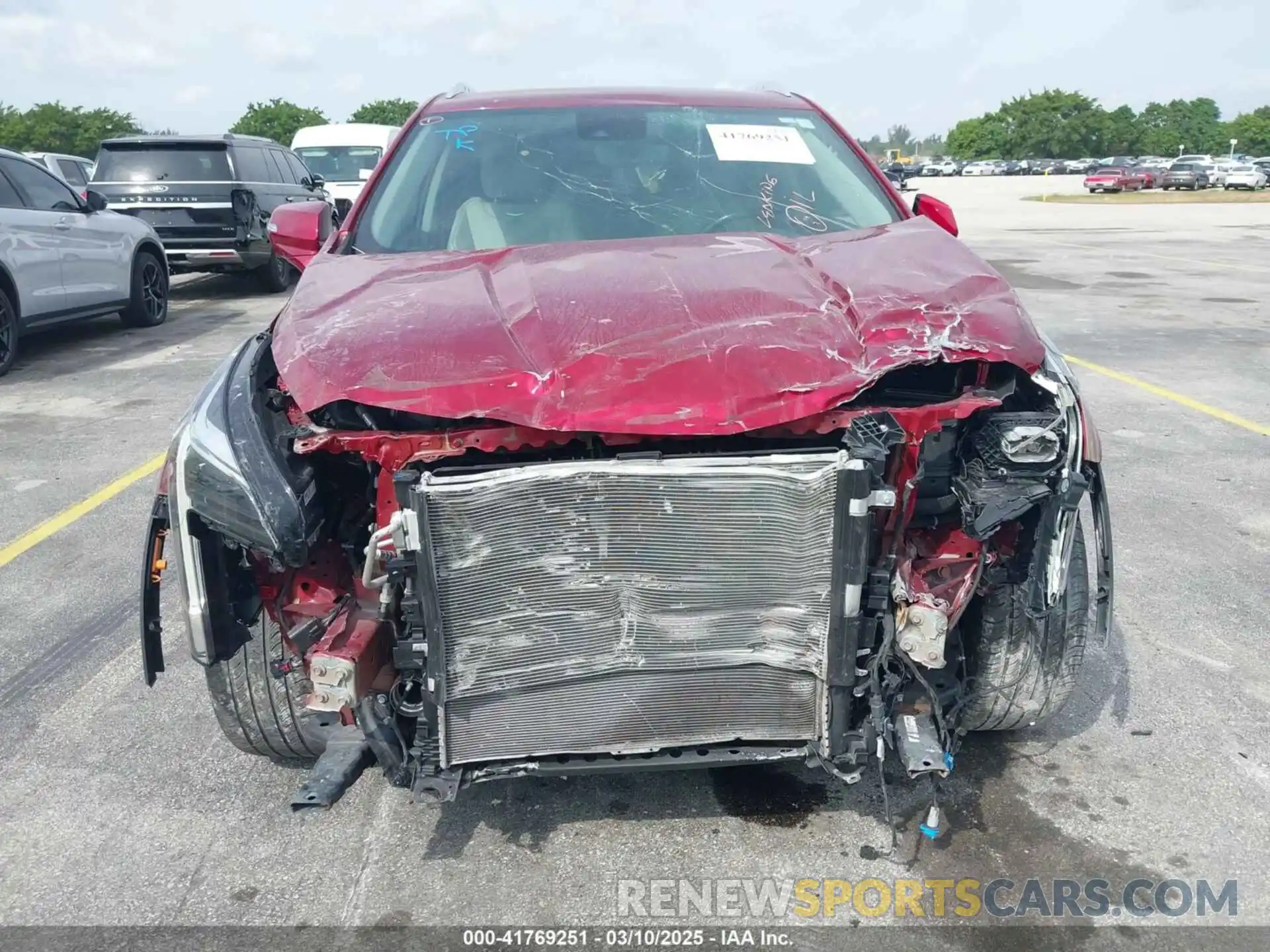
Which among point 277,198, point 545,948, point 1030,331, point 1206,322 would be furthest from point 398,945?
point 277,198

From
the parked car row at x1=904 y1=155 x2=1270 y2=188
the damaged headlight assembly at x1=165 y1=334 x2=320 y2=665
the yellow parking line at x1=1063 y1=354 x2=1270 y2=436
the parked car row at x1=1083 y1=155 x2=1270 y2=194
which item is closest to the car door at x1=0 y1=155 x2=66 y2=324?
the damaged headlight assembly at x1=165 y1=334 x2=320 y2=665

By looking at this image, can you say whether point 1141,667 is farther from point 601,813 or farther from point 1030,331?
point 601,813

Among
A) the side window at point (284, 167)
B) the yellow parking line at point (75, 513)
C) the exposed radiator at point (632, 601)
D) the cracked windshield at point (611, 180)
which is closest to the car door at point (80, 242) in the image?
the side window at point (284, 167)

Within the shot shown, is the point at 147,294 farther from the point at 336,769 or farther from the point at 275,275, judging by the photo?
the point at 336,769

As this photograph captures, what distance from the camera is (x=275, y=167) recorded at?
13.0 metres

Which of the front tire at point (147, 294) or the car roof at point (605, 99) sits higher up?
the car roof at point (605, 99)

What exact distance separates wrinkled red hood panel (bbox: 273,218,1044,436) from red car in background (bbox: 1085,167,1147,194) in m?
48.5

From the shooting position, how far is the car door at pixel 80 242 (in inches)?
344

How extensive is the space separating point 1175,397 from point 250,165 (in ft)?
33.5

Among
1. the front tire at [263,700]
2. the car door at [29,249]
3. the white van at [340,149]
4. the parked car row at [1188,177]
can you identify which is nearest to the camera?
the front tire at [263,700]

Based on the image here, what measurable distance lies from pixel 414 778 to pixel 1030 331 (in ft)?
5.85

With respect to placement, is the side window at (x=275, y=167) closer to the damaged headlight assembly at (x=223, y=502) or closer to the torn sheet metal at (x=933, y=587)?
the damaged headlight assembly at (x=223, y=502)

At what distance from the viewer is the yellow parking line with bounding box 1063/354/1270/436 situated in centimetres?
642

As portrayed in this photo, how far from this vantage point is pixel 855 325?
2.40 metres
